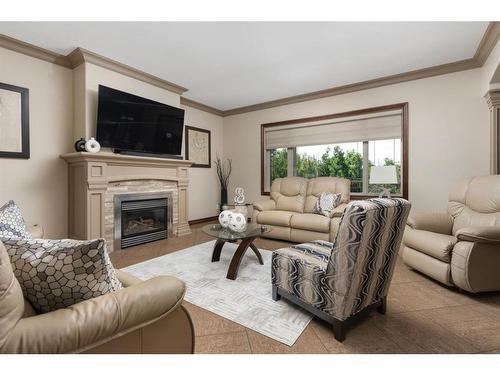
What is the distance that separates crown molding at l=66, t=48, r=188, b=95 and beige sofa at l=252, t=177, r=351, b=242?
2.54 meters

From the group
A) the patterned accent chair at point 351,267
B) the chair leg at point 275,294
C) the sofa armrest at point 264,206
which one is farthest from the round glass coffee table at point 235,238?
the sofa armrest at point 264,206

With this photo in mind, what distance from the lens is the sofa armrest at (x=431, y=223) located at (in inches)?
104

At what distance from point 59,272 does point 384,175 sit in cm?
345

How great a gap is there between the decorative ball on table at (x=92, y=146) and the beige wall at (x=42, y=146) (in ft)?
1.69

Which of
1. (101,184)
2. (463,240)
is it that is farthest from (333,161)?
(101,184)

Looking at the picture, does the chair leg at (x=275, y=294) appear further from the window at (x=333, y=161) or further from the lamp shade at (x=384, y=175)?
the window at (x=333, y=161)

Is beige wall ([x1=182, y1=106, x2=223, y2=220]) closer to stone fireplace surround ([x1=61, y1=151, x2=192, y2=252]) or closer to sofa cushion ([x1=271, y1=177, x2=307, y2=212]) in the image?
stone fireplace surround ([x1=61, y1=151, x2=192, y2=252])

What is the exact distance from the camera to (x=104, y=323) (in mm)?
802

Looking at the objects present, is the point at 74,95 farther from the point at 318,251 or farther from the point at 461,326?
the point at 461,326

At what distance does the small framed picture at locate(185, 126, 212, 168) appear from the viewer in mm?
4930

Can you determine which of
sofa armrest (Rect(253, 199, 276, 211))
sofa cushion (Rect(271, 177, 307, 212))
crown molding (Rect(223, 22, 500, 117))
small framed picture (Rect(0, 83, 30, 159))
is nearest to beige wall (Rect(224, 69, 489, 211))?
crown molding (Rect(223, 22, 500, 117))

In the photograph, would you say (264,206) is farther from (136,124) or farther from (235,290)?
(136,124)

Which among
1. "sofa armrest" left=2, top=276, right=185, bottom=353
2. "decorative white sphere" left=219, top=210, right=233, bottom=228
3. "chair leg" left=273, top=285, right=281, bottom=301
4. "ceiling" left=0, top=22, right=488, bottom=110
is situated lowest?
"chair leg" left=273, top=285, right=281, bottom=301
